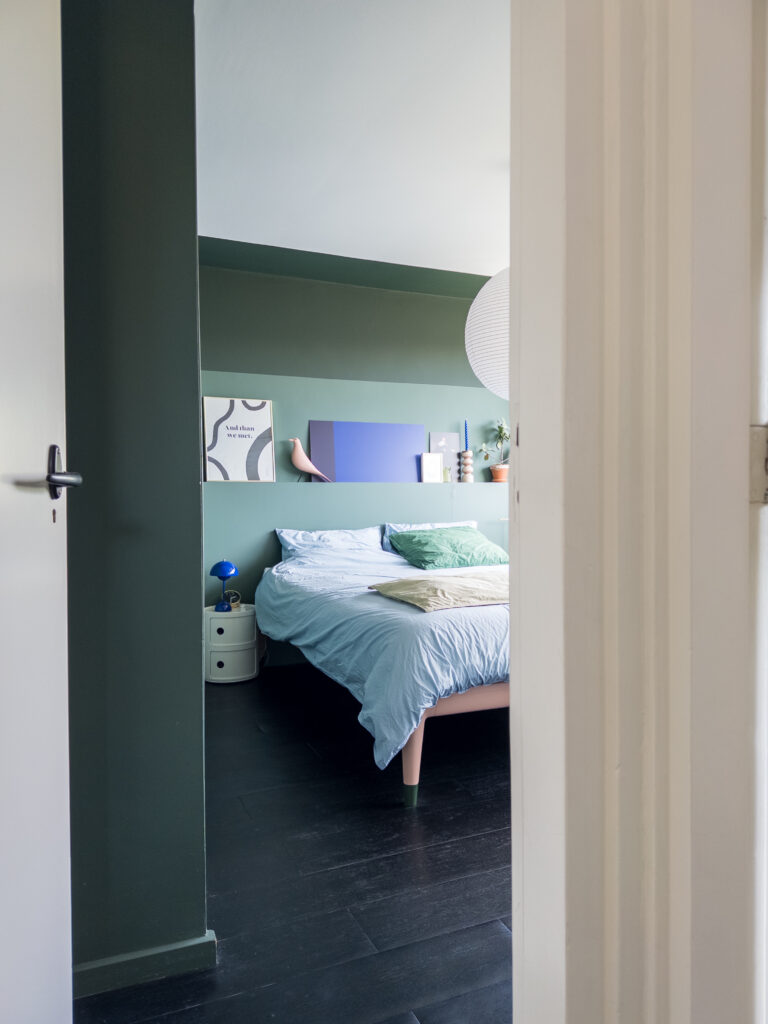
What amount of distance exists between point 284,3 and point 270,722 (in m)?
2.87

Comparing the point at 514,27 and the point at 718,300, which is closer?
the point at 718,300

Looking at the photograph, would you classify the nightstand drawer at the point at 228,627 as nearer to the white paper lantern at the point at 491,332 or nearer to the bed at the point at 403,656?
the bed at the point at 403,656

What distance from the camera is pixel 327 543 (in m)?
4.19

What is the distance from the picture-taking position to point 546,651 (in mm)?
663

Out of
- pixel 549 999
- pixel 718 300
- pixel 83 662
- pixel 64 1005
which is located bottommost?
pixel 64 1005

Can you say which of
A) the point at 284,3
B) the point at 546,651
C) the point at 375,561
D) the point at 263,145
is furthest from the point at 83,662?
the point at 375,561

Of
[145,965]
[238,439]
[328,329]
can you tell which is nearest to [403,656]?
[145,965]

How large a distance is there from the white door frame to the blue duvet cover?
1.60 meters

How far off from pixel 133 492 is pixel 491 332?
191cm

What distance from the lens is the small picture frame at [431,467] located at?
186 inches

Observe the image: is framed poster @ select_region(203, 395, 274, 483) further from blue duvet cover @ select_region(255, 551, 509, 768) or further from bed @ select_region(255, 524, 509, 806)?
blue duvet cover @ select_region(255, 551, 509, 768)

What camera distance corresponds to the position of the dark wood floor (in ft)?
4.41

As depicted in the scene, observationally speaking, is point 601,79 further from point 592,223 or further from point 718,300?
point 718,300

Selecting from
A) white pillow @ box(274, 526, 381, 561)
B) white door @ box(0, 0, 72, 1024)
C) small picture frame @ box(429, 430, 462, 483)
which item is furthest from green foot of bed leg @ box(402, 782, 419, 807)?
small picture frame @ box(429, 430, 462, 483)
